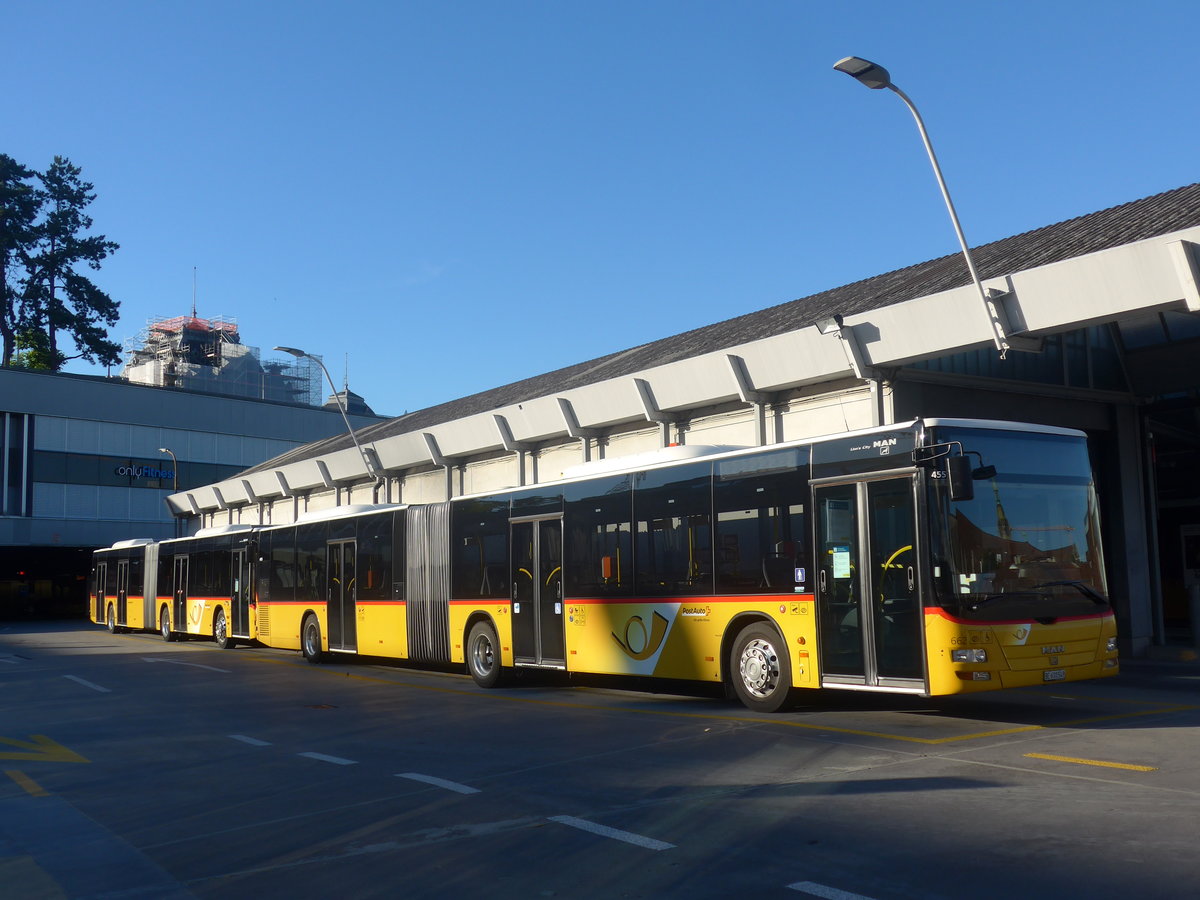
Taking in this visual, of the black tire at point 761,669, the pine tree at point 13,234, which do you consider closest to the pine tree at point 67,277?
the pine tree at point 13,234

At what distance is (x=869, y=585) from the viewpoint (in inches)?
483

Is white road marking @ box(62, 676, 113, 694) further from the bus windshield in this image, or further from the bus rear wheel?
the bus windshield

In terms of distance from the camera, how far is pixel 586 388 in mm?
24484

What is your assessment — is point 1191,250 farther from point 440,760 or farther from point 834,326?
point 440,760

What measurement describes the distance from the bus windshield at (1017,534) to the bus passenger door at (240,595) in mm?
22232

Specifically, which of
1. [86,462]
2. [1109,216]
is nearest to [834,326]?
[1109,216]

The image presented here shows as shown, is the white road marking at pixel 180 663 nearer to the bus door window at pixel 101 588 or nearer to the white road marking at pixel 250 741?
the white road marking at pixel 250 741

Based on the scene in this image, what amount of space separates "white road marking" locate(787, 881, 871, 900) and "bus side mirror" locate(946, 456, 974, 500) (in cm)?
599

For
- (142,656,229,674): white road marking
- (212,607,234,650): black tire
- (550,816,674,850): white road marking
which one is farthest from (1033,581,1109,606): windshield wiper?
(212,607,234,650): black tire

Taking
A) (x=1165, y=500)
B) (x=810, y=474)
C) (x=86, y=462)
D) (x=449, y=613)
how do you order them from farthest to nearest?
(x=86, y=462)
(x=1165, y=500)
(x=449, y=613)
(x=810, y=474)

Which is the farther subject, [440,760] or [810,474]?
[810,474]

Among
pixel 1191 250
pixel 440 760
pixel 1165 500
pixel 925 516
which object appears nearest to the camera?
pixel 440 760

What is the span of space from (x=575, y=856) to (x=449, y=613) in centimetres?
1330

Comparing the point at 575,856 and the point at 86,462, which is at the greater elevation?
the point at 86,462
